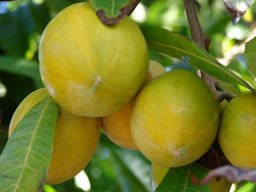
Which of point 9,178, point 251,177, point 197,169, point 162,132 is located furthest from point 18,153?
point 251,177

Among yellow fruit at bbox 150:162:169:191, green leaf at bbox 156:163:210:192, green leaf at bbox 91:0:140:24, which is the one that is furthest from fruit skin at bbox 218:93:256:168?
green leaf at bbox 91:0:140:24

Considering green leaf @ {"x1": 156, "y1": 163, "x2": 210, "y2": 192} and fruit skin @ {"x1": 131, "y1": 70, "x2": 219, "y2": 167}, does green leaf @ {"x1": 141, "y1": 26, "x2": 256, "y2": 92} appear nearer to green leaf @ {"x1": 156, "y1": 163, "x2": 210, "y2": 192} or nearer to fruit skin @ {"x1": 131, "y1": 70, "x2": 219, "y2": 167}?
fruit skin @ {"x1": 131, "y1": 70, "x2": 219, "y2": 167}

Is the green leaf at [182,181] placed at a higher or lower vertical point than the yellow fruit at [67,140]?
lower

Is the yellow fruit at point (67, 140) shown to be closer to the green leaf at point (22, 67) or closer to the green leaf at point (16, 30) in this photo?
the green leaf at point (22, 67)

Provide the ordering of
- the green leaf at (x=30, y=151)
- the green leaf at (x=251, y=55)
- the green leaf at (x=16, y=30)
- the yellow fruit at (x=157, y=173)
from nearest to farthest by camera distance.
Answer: the green leaf at (x=30, y=151) → the green leaf at (x=251, y=55) → the yellow fruit at (x=157, y=173) → the green leaf at (x=16, y=30)

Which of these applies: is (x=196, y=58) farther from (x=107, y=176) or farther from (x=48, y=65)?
(x=107, y=176)

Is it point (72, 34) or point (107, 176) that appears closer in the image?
point (72, 34)

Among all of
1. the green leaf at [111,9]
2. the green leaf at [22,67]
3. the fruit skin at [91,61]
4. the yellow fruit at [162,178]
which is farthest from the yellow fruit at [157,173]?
the green leaf at [22,67]
